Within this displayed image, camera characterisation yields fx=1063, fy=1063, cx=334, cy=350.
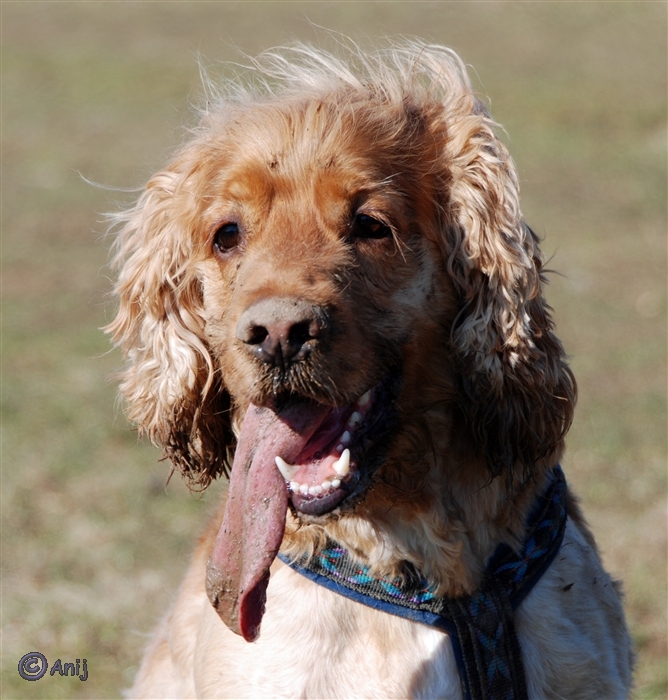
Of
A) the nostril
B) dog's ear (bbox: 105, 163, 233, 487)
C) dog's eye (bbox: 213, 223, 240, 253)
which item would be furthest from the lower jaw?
dog's eye (bbox: 213, 223, 240, 253)

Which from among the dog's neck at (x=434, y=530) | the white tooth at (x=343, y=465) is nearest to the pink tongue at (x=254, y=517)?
the white tooth at (x=343, y=465)

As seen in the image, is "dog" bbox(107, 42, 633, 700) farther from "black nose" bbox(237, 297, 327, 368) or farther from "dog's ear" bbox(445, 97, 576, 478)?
"black nose" bbox(237, 297, 327, 368)

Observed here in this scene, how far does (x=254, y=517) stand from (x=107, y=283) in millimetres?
8950

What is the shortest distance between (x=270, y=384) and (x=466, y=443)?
0.79 meters

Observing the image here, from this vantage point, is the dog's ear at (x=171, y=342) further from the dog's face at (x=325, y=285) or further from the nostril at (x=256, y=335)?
the nostril at (x=256, y=335)

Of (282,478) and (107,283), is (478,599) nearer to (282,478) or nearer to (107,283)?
(282,478)

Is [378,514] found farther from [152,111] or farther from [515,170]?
[152,111]

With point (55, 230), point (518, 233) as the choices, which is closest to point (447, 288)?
point (518, 233)

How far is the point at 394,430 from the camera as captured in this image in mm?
3348

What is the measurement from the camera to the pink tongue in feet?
10.3

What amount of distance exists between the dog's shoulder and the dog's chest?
28 centimetres

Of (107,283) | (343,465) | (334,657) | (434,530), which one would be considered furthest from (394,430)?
(107,283)

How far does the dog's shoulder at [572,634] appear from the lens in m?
3.42

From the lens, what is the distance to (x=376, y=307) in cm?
329
